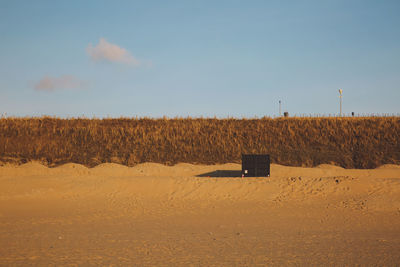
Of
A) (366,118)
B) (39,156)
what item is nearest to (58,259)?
(39,156)

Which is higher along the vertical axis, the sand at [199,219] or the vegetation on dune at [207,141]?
the vegetation on dune at [207,141]

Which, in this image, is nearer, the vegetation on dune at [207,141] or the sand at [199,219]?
the sand at [199,219]

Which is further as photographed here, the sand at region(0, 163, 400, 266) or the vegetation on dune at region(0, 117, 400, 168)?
the vegetation on dune at region(0, 117, 400, 168)

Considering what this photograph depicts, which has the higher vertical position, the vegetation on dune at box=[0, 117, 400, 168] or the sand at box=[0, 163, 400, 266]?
the vegetation on dune at box=[0, 117, 400, 168]

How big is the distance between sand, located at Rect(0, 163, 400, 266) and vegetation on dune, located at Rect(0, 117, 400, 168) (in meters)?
3.53

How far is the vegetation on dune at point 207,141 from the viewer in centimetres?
2767

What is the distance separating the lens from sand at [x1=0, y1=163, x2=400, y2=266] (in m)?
7.73

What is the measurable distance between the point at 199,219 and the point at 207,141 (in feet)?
55.2

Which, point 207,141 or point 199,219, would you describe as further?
point 207,141

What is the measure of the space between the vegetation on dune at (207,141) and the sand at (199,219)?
11.6 feet

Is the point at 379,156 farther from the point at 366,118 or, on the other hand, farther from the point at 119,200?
the point at 119,200

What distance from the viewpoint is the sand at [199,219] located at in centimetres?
773

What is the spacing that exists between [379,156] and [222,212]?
1850 centimetres

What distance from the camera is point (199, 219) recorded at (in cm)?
1254
